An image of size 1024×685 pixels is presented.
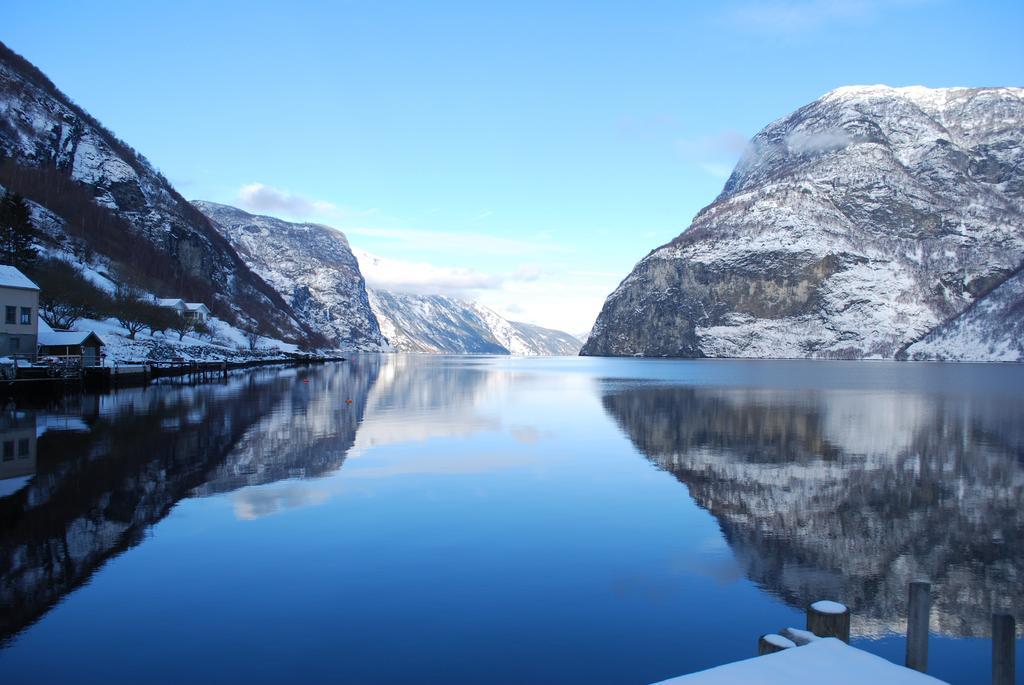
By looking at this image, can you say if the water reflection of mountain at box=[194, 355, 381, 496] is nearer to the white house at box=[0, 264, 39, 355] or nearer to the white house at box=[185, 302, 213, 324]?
the white house at box=[0, 264, 39, 355]

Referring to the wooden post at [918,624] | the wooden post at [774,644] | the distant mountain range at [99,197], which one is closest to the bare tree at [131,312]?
the distant mountain range at [99,197]

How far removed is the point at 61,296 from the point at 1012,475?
A: 8020cm

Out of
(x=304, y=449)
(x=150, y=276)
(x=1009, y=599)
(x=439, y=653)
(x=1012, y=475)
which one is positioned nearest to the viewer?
(x=439, y=653)

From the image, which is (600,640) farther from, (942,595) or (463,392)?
(463,392)

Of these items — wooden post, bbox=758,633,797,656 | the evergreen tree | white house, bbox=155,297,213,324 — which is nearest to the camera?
wooden post, bbox=758,633,797,656

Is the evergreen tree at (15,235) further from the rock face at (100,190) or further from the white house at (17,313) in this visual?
the rock face at (100,190)

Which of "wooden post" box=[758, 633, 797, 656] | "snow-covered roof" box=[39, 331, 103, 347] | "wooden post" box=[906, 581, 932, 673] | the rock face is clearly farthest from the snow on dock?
the rock face

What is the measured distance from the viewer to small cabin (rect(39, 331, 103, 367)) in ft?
208

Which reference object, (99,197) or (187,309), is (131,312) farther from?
(99,197)

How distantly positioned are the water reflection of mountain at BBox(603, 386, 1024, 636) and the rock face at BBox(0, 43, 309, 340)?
104229 millimetres

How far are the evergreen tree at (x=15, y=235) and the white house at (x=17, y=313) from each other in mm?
17850

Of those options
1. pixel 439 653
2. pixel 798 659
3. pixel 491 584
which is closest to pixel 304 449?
pixel 491 584

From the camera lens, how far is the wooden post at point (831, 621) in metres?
8.92

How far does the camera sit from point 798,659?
777 cm
